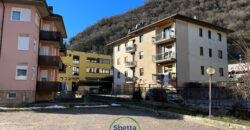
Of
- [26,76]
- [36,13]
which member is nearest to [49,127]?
[26,76]

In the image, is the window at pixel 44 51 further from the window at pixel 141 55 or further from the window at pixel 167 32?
the window at pixel 141 55

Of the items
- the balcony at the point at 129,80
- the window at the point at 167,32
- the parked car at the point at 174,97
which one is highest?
the window at the point at 167,32

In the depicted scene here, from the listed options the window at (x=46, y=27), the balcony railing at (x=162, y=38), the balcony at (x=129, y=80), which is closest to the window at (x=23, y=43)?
the window at (x=46, y=27)

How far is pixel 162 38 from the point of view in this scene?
29.2 m

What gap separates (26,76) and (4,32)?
14.8 ft

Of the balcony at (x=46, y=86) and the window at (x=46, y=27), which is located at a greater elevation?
the window at (x=46, y=27)

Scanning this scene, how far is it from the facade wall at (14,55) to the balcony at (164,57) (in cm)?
1730

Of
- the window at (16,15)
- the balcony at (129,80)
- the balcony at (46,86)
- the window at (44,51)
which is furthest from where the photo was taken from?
the balcony at (129,80)

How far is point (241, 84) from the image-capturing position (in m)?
10.4

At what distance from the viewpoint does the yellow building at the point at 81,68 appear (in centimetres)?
4991

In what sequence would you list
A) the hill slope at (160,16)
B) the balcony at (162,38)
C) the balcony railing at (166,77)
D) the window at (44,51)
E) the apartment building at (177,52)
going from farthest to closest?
the hill slope at (160,16) → the balcony at (162,38) → the apartment building at (177,52) → the balcony railing at (166,77) → the window at (44,51)

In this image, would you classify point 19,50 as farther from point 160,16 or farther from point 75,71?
point 160,16

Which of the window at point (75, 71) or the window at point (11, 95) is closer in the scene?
the window at point (11, 95)

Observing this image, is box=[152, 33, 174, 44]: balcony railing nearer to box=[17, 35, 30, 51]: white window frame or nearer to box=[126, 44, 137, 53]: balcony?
box=[126, 44, 137, 53]: balcony
